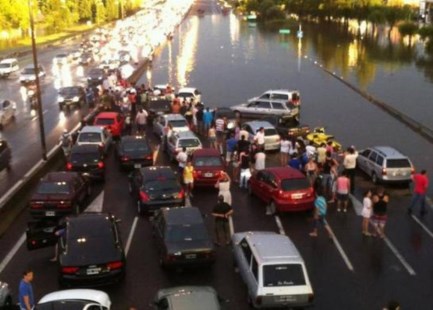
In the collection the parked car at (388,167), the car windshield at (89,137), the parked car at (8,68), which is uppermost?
the car windshield at (89,137)

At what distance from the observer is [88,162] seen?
25.7 metres

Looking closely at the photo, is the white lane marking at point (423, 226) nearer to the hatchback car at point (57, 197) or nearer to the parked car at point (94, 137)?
the hatchback car at point (57, 197)

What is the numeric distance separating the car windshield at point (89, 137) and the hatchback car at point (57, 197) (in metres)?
7.44

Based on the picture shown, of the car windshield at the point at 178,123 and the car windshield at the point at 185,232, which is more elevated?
the car windshield at the point at 185,232

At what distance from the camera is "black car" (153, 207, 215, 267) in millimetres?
16359

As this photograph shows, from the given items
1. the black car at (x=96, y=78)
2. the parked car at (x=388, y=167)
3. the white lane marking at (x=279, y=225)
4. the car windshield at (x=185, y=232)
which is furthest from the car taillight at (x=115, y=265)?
the black car at (x=96, y=78)

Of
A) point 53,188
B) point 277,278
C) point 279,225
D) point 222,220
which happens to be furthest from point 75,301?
point 279,225

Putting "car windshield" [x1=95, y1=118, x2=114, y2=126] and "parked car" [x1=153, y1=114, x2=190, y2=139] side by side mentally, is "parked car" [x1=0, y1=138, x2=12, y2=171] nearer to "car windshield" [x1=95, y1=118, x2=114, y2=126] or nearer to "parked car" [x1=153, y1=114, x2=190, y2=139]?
"car windshield" [x1=95, y1=118, x2=114, y2=126]

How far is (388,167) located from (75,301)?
15450 millimetres

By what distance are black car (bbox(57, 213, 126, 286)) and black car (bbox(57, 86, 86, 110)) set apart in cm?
2905

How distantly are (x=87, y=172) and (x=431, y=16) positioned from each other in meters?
122

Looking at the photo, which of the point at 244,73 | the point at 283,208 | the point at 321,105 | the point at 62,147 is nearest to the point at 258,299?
the point at 283,208

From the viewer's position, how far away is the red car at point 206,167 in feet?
79.8

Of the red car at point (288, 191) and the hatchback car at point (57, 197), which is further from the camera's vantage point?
the red car at point (288, 191)
